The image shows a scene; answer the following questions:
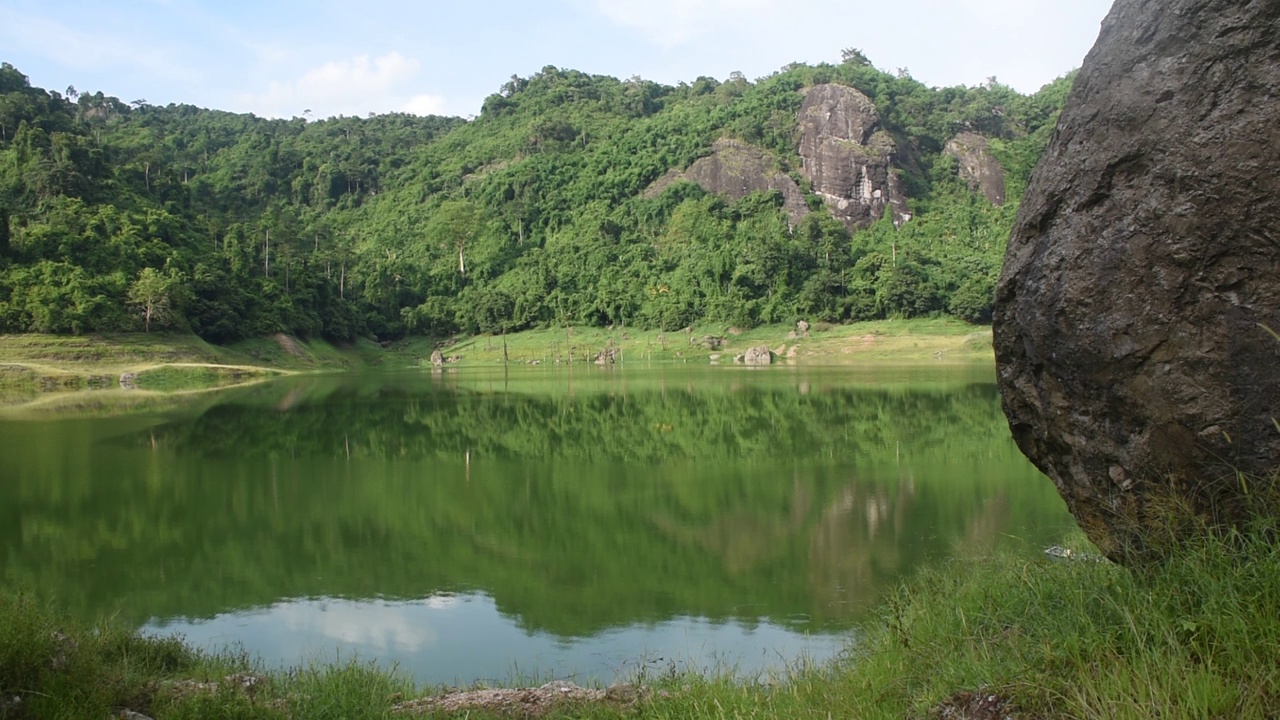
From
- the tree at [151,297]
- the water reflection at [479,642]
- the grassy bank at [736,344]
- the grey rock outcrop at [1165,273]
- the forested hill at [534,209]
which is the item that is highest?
the forested hill at [534,209]

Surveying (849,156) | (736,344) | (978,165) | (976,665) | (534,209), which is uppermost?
(849,156)

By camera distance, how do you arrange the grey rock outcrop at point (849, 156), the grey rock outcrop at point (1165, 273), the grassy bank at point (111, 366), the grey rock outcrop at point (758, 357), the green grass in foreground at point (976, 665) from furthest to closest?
1. the grey rock outcrop at point (849, 156)
2. the grey rock outcrop at point (758, 357)
3. the grassy bank at point (111, 366)
4. the grey rock outcrop at point (1165, 273)
5. the green grass in foreground at point (976, 665)

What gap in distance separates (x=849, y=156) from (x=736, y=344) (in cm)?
4504

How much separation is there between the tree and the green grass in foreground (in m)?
64.4

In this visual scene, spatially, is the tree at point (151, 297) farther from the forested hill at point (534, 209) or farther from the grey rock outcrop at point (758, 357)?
the grey rock outcrop at point (758, 357)

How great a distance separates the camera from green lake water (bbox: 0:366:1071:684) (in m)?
9.94

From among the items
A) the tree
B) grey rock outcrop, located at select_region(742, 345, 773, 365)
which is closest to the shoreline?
grey rock outcrop, located at select_region(742, 345, 773, 365)

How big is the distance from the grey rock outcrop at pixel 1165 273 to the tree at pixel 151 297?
70.2 m

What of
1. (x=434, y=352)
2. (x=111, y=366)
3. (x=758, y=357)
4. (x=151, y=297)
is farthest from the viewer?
(x=434, y=352)

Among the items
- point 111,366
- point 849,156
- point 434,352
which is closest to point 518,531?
point 111,366

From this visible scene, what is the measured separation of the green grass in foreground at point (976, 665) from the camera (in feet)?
12.8

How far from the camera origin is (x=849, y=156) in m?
122

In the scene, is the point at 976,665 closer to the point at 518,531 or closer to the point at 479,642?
the point at 479,642

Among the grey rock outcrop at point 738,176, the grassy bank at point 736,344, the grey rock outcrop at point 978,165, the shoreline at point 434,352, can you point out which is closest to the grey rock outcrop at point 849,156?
the grey rock outcrop at point 738,176
